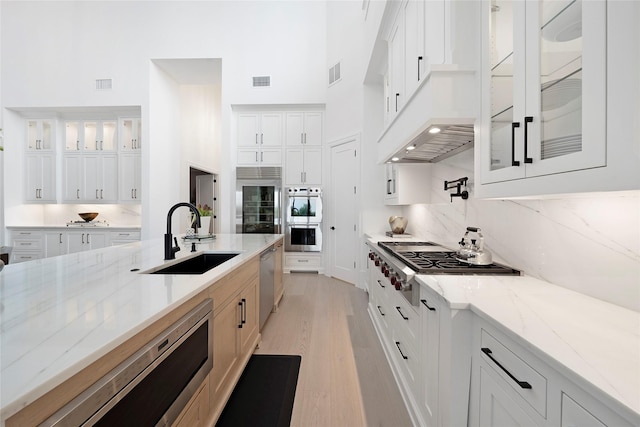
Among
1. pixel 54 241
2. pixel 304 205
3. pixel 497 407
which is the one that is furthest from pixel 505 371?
pixel 54 241

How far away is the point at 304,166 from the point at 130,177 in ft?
11.3

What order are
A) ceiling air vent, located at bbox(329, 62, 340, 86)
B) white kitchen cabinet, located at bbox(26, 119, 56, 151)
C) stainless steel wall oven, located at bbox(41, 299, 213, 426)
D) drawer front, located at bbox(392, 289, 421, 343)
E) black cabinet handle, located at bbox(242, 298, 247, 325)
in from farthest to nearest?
white kitchen cabinet, located at bbox(26, 119, 56, 151), ceiling air vent, located at bbox(329, 62, 340, 86), black cabinet handle, located at bbox(242, 298, 247, 325), drawer front, located at bbox(392, 289, 421, 343), stainless steel wall oven, located at bbox(41, 299, 213, 426)

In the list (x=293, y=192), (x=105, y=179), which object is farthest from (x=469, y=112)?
(x=105, y=179)

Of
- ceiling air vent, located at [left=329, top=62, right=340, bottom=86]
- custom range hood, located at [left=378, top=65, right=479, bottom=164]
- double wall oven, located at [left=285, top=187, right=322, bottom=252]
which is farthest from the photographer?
double wall oven, located at [left=285, top=187, right=322, bottom=252]

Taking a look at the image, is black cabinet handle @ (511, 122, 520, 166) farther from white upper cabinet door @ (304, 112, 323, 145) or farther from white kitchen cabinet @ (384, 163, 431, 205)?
white upper cabinet door @ (304, 112, 323, 145)

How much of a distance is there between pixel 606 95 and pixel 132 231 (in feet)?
21.5

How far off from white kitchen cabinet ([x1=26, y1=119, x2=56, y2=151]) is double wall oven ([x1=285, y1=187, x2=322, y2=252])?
16.2ft

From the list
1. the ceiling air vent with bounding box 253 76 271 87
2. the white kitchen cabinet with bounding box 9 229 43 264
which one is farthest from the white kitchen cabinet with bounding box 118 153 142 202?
the ceiling air vent with bounding box 253 76 271 87

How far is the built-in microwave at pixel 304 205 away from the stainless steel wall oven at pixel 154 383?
161 inches

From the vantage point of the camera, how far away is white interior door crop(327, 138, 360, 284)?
5011mm

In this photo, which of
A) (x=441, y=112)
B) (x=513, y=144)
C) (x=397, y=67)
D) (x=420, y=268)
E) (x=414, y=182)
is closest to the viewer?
(x=513, y=144)

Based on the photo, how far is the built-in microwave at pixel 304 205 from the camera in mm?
5465

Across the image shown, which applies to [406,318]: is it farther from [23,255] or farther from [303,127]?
[23,255]

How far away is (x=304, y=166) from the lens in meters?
5.76
